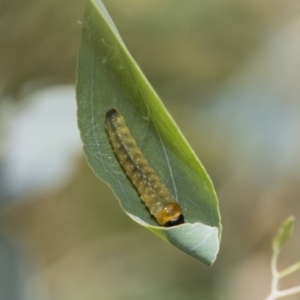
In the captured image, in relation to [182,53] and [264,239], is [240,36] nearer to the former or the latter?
[182,53]

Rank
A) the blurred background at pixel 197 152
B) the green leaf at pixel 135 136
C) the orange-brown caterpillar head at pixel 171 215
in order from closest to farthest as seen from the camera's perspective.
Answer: the green leaf at pixel 135 136 < the orange-brown caterpillar head at pixel 171 215 < the blurred background at pixel 197 152

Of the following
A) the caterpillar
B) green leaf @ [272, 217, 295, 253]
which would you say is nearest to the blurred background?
the caterpillar

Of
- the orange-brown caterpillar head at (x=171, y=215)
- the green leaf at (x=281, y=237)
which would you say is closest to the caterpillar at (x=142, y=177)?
the orange-brown caterpillar head at (x=171, y=215)

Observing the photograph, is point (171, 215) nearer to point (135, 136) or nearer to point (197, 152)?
point (135, 136)

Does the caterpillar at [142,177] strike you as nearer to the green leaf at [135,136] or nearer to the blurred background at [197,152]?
the green leaf at [135,136]

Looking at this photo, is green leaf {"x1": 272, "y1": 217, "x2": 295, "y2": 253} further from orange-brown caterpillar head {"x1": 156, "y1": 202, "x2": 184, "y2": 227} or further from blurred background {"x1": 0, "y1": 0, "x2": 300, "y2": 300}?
blurred background {"x1": 0, "y1": 0, "x2": 300, "y2": 300}

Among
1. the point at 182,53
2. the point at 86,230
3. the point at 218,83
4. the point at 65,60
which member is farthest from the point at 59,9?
the point at 86,230

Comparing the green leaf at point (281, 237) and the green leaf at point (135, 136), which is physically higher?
the green leaf at point (135, 136)
